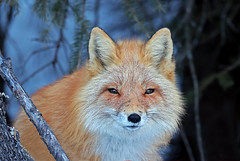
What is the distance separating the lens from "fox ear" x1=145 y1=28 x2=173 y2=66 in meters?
2.63

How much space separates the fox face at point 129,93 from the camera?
2439mm

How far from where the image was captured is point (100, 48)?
262 cm

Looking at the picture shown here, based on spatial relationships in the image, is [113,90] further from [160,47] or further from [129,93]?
[160,47]

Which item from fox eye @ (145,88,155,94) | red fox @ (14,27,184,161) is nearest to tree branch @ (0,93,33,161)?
red fox @ (14,27,184,161)

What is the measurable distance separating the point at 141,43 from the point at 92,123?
2.40 ft

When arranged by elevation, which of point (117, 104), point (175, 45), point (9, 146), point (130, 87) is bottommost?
point (9, 146)

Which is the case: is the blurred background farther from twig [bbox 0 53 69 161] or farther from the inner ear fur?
twig [bbox 0 53 69 161]

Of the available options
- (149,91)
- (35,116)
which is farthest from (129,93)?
(35,116)

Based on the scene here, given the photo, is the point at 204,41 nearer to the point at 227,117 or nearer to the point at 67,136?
the point at 227,117

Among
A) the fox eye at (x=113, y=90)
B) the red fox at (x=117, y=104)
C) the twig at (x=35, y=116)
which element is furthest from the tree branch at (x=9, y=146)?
the fox eye at (x=113, y=90)

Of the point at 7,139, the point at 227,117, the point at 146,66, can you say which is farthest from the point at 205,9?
the point at 7,139

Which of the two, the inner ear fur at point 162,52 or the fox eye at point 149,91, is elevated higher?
the inner ear fur at point 162,52

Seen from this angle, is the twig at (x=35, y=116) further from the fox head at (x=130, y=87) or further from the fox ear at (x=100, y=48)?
the fox ear at (x=100, y=48)

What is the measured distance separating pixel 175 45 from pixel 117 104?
217cm
